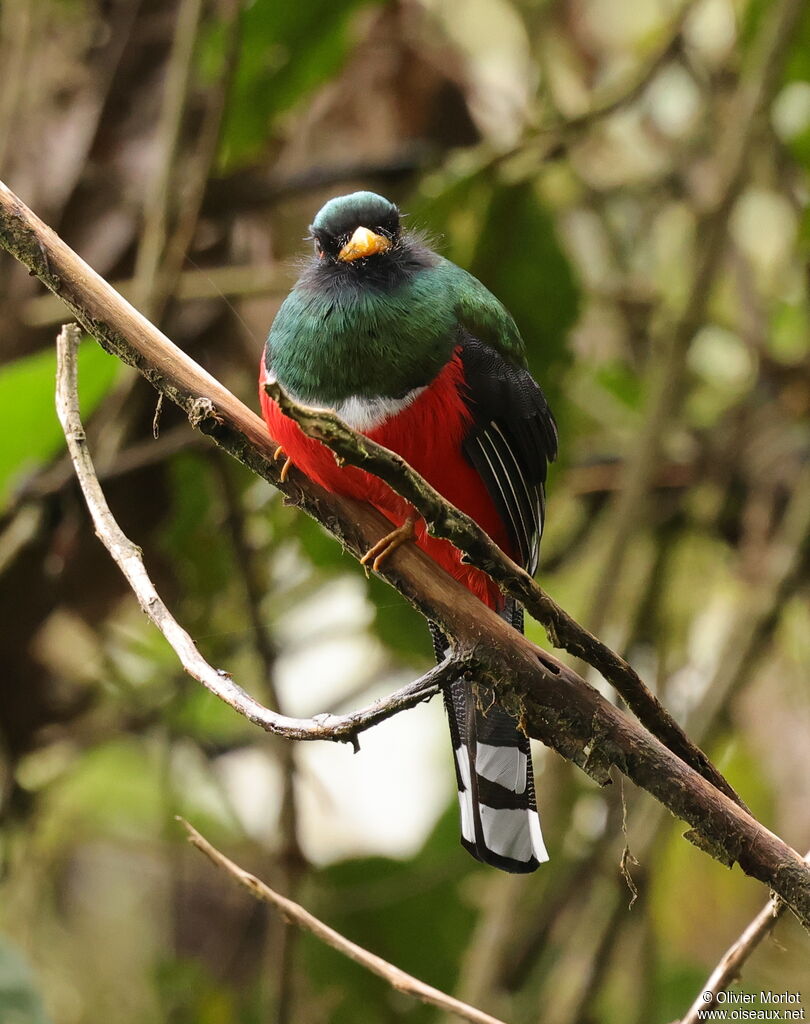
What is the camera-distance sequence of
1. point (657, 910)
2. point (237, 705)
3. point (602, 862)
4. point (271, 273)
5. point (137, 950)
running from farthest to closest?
point (137, 950), point (657, 910), point (271, 273), point (602, 862), point (237, 705)

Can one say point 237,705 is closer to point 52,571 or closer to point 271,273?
point 52,571

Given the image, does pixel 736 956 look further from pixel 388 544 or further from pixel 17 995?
pixel 17 995

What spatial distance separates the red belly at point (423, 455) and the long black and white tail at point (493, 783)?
0.99 ft

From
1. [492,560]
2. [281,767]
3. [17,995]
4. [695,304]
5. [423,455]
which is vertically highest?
[695,304]

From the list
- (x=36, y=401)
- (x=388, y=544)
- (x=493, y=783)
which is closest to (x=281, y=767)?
(x=493, y=783)

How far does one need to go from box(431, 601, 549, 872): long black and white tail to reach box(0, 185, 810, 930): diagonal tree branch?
0.44 metres

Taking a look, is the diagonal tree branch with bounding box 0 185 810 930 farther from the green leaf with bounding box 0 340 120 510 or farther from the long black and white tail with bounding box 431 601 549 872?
the green leaf with bounding box 0 340 120 510

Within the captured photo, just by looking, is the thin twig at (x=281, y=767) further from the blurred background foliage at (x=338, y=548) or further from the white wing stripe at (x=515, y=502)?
the white wing stripe at (x=515, y=502)

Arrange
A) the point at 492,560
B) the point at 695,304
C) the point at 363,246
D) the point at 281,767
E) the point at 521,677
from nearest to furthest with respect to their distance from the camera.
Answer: the point at 492,560 → the point at 521,677 → the point at 363,246 → the point at 695,304 → the point at 281,767

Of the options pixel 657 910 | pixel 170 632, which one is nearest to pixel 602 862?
pixel 657 910

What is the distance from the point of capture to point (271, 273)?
142 inches

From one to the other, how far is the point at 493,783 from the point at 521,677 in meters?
0.76

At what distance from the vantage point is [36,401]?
2.72 meters

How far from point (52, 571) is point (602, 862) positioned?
1.63 meters
